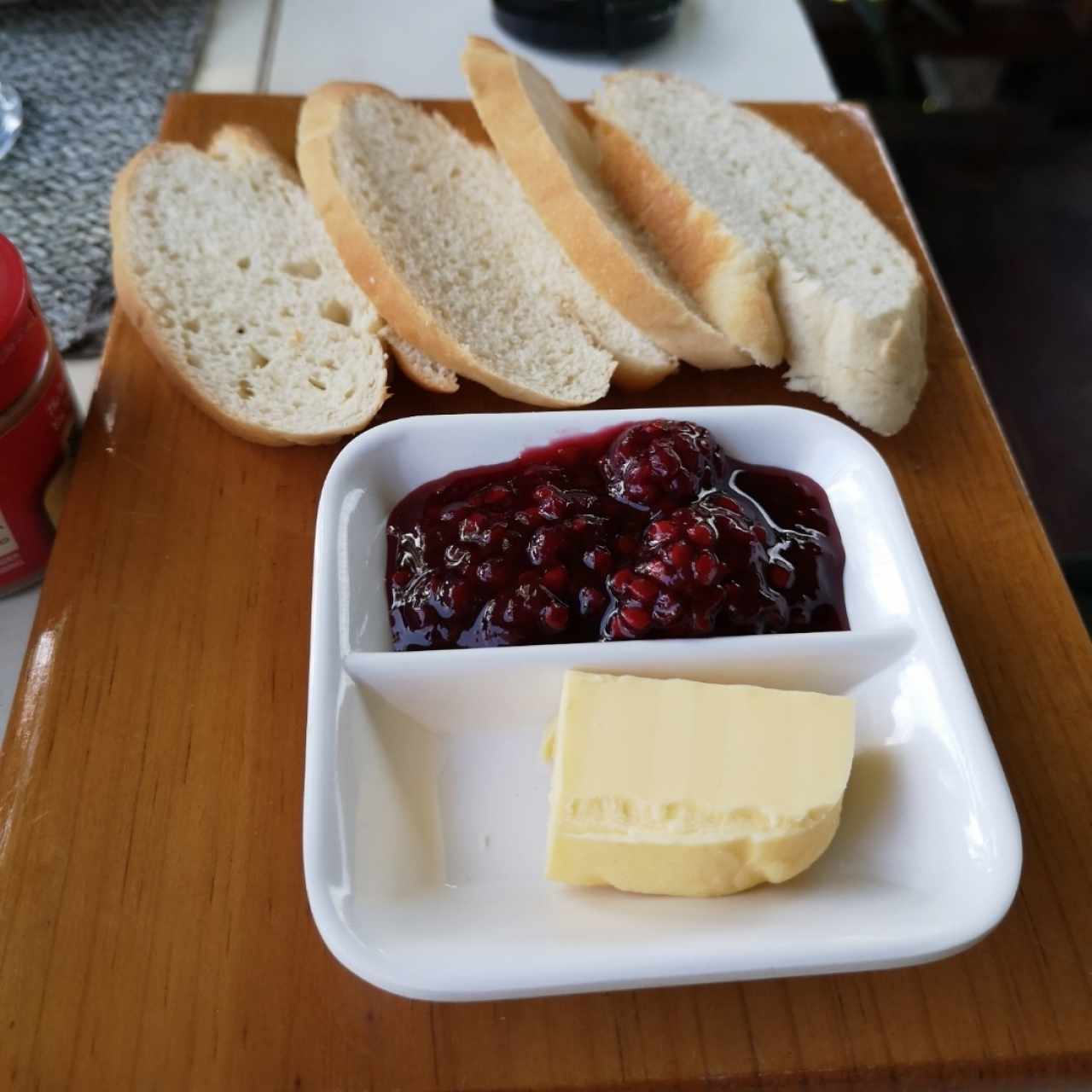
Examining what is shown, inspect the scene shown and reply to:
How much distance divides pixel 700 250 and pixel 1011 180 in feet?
6.99

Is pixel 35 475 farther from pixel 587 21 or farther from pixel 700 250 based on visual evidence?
pixel 587 21

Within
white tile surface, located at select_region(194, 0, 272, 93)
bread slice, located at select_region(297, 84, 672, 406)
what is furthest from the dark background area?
white tile surface, located at select_region(194, 0, 272, 93)

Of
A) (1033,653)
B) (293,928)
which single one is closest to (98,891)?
(293,928)

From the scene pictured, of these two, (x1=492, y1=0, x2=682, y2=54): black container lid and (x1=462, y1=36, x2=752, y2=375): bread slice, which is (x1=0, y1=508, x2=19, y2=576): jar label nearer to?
(x1=462, y1=36, x2=752, y2=375): bread slice

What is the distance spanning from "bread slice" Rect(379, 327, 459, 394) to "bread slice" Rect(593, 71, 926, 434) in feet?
1.71

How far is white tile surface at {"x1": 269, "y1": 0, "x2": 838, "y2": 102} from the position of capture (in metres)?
2.68

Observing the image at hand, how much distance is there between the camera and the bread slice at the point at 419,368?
1.80 metres

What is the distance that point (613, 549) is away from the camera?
4.54 ft

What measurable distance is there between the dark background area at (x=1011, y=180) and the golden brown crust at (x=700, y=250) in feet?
3.55

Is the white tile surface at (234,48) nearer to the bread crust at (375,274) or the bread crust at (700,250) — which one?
the bread crust at (375,274)

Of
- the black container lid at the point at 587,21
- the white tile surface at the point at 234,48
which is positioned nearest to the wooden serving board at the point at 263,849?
the white tile surface at the point at 234,48

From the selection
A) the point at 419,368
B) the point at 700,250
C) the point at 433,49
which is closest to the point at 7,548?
the point at 419,368

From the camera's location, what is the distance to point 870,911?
112cm

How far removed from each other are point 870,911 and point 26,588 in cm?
140
